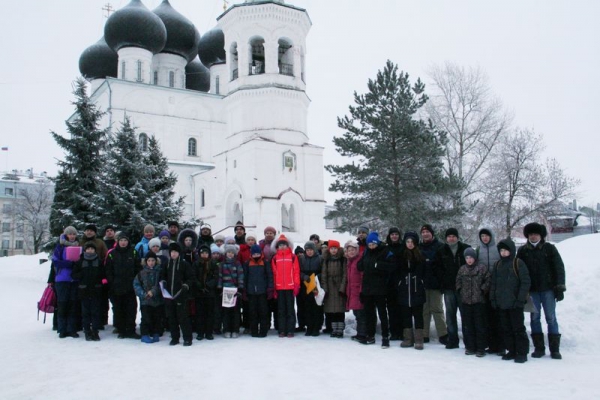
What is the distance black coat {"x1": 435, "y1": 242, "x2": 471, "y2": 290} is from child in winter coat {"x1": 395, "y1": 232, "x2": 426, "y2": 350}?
8.8 inches

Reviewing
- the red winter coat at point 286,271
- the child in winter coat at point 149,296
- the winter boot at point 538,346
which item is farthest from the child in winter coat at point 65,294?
the winter boot at point 538,346

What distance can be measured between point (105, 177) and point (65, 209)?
297 centimetres

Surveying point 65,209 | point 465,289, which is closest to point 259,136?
point 65,209

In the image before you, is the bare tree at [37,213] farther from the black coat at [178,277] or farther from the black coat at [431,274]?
the black coat at [431,274]

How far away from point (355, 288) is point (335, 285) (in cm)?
40

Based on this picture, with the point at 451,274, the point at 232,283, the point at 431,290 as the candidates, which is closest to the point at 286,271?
the point at 232,283

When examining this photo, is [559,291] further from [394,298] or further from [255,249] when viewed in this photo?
[255,249]

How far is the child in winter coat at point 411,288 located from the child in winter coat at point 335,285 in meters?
1.01

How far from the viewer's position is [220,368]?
595cm

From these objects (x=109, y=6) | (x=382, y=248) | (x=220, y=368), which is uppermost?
(x=109, y=6)

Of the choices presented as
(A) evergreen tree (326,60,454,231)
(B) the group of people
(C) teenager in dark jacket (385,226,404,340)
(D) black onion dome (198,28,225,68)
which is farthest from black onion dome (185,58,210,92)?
(C) teenager in dark jacket (385,226,404,340)

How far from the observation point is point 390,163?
539 inches

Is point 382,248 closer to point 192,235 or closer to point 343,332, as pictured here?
point 343,332

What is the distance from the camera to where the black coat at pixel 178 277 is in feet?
24.5
